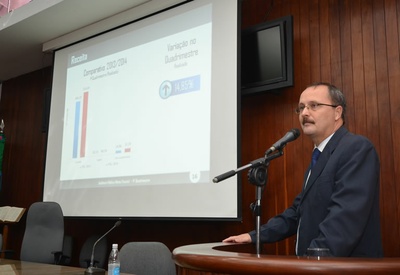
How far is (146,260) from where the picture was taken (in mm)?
2504

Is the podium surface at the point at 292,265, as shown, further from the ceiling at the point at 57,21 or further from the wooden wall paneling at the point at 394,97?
the ceiling at the point at 57,21

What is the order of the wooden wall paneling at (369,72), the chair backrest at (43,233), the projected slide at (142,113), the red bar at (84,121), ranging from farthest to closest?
the red bar at (84,121)
the chair backrest at (43,233)
the projected slide at (142,113)
the wooden wall paneling at (369,72)

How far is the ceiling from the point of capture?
4.01 metres

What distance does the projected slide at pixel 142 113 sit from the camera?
3371 millimetres

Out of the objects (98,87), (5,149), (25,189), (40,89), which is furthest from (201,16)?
(5,149)

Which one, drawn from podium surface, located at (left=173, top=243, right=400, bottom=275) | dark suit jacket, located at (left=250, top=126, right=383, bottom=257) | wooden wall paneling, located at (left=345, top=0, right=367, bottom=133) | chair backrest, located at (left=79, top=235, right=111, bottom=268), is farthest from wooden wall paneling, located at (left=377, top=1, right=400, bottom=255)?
chair backrest, located at (left=79, top=235, right=111, bottom=268)

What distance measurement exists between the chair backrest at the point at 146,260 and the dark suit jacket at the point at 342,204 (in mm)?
629

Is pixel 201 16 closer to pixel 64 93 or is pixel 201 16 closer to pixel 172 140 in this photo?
pixel 172 140

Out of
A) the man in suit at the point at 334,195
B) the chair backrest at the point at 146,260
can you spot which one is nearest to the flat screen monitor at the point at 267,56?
the man in suit at the point at 334,195

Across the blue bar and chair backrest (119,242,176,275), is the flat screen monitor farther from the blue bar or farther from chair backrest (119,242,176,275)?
the blue bar

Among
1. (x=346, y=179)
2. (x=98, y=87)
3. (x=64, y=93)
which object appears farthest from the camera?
(x=64, y=93)

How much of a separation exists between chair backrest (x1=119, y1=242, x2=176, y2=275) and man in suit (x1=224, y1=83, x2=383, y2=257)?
0.59m

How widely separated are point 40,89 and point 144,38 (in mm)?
2281

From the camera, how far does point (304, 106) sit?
2318mm
